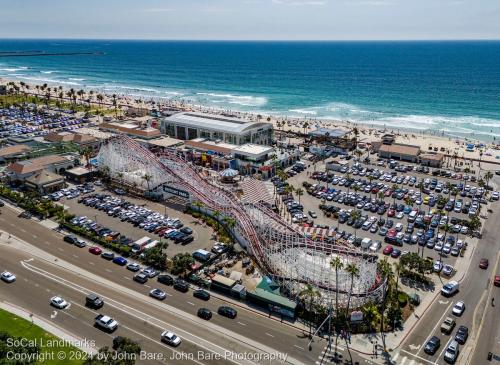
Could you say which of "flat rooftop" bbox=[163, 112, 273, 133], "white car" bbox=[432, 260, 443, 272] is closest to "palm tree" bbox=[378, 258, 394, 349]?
"white car" bbox=[432, 260, 443, 272]

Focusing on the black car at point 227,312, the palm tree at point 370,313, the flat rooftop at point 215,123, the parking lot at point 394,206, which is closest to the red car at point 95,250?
the black car at point 227,312

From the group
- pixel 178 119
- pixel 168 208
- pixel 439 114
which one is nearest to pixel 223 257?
pixel 168 208

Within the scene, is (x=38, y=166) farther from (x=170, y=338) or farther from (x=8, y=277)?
(x=170, y=338)

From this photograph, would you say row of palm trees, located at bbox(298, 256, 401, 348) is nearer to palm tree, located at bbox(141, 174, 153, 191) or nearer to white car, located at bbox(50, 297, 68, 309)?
white car, located at bbox(50, 297, 68, 309)

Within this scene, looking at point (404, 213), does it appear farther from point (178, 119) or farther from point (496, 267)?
point (178, 119)

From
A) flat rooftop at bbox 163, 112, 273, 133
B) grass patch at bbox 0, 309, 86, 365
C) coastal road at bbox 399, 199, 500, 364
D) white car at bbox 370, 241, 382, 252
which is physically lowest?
white car at bbox 370, 241, 382, 252

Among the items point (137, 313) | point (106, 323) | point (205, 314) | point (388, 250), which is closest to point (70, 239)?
point (137, 313)
